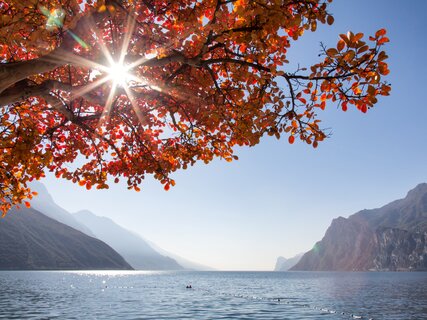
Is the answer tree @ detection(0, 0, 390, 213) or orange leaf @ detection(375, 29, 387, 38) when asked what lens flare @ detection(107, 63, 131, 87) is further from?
orange leaf @ detection(375, 29, 387, 38)

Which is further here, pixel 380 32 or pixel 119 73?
pixel 119 73

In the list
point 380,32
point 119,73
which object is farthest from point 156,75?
point 380,32

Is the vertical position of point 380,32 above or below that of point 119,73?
below

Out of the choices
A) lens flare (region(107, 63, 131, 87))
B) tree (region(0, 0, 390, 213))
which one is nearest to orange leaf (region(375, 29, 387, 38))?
tree (region(0, 0, 390, 213))

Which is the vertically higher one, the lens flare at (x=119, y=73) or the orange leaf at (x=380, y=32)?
the lens flare at (x=119, y=73)

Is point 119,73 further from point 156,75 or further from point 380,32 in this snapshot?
point 380,32

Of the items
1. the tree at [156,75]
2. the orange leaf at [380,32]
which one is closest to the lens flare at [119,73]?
the tree at [156,75]

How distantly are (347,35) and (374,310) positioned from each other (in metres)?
65.3

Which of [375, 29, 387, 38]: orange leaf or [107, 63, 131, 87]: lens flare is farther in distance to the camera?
[107, 63, 131, 87]: lens flare

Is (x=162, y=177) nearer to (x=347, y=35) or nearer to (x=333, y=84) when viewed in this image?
(x=333, y=84)

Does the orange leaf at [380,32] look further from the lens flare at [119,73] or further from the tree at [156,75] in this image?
the lens flare at [119,73]

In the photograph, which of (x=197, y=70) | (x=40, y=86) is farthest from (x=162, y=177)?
(x=40, y=86)

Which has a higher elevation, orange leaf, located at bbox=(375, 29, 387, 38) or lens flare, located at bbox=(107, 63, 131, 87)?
lens flare, located at bbox=(107, 63, 131, 87)

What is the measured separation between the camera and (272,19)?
5.91m
